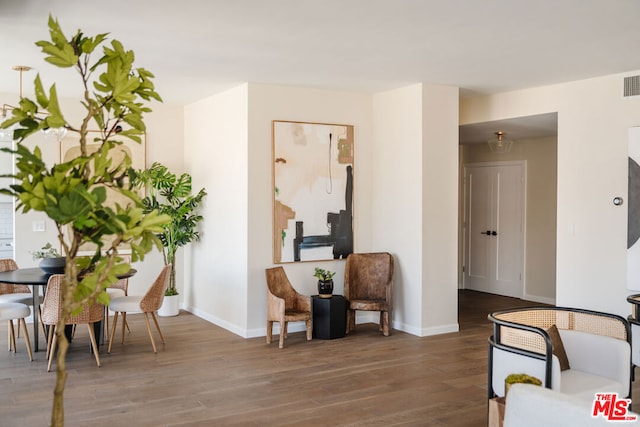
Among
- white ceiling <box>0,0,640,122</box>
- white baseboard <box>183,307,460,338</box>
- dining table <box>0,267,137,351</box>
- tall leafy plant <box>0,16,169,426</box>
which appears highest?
white ceiling <box>0,0,640,122</box>

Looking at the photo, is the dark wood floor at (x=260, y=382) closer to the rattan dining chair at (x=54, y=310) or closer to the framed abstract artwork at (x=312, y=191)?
the rattan dining chair at (x=54, y=310)

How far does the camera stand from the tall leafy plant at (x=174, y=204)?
731 cm

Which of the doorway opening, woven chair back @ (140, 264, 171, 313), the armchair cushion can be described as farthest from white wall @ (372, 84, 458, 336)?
the armchair cushion

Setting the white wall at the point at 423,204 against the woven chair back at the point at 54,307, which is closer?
the woven chair back at the point at 54,307

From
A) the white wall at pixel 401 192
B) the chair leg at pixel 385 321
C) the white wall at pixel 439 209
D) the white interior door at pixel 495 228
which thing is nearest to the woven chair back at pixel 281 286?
the chair leg at pixel 385 321

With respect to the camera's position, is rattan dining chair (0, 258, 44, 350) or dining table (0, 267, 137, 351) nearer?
dining table (0, 267, 137, 351)

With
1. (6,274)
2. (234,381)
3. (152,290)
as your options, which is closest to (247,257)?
(152,290)

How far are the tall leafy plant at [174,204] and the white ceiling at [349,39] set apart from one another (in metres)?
1.42

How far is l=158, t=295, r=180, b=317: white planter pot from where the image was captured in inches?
295

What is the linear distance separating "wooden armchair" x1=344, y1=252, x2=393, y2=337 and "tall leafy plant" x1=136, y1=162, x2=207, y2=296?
203 centimetres

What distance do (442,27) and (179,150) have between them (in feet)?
15.5

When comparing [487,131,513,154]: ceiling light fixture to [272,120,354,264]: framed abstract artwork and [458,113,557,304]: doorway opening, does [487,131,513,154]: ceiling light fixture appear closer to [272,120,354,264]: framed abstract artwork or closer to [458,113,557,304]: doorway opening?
[458,113,557,304]: doorway opening

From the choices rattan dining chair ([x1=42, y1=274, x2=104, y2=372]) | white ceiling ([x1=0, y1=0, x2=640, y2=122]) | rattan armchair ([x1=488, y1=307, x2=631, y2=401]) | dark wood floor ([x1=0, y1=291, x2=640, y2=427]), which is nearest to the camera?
rattan armchair ([x1=488, y1=307, x2=631, y2=401])

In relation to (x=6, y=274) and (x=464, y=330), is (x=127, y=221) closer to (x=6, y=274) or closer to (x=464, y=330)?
(x=6, y=274)
